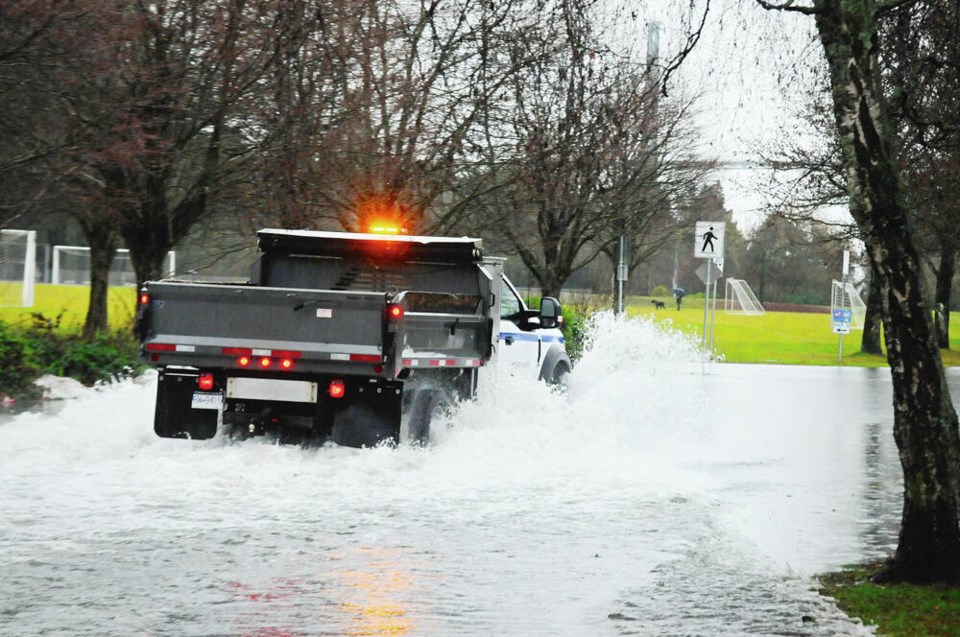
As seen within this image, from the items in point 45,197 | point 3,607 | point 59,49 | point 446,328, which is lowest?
point 3,607

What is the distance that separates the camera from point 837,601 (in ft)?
24.2

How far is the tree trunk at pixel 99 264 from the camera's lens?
2464cm

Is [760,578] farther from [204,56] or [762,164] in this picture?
[762,164]

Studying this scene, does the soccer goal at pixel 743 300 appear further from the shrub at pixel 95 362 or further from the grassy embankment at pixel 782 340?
the shrub at pixel 95 362

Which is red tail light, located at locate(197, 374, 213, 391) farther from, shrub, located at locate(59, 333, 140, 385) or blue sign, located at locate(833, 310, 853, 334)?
blue sign, located at locate(833, 310, 853, 334)

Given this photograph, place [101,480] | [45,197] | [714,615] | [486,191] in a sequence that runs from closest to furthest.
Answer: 1. [714,615]
2. [101,480]
3. [45,197]
4. [486,191]

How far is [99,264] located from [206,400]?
15.0 metres

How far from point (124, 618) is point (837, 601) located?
354 cm

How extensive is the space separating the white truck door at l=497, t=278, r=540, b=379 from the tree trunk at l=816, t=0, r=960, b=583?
850 centimetres

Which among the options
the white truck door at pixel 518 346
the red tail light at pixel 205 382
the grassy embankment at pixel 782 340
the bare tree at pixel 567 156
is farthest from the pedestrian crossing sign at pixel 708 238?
the red tail light at pixel 205 382

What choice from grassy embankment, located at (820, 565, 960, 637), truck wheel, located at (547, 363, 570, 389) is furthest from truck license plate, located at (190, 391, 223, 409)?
truck wheel, located at (547, 363, 570, 389)

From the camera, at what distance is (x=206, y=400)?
11984mm

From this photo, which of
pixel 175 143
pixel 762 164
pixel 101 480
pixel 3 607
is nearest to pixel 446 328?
pixel 101 480

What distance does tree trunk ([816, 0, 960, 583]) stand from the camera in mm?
7902
